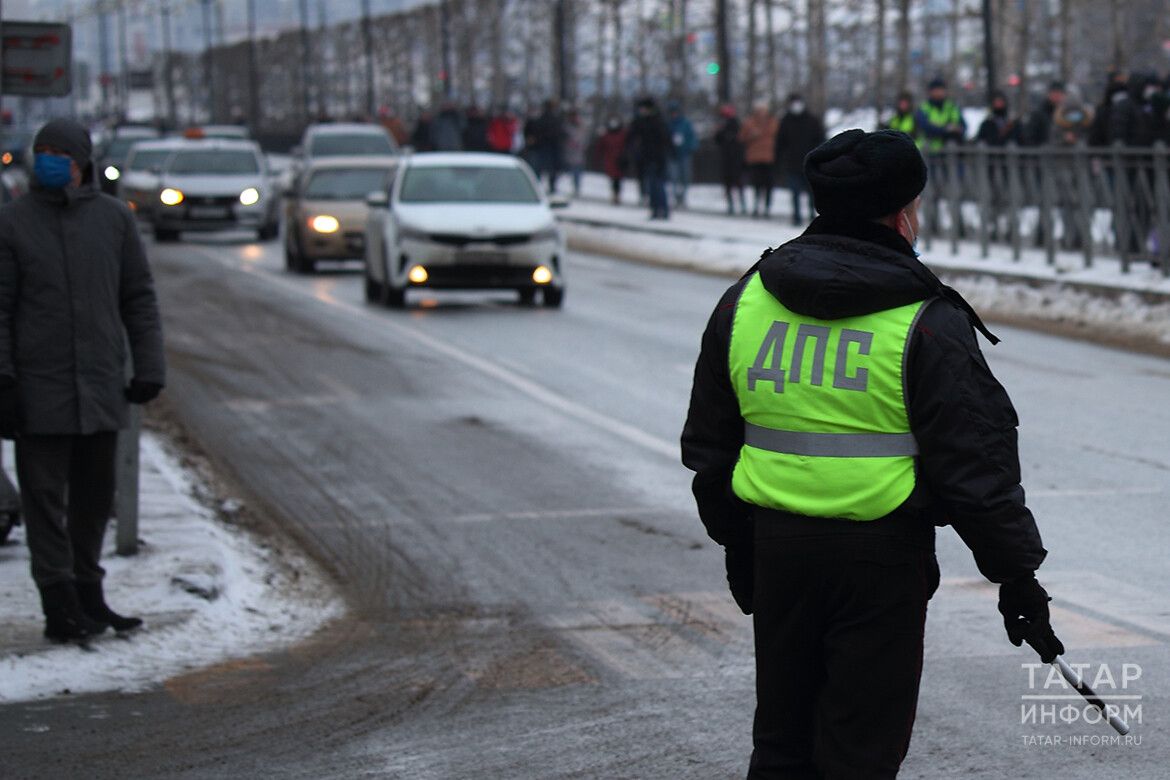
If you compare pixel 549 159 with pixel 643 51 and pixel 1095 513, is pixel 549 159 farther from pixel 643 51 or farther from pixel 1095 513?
pixel 1095 513

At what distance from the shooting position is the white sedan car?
66.7 feet

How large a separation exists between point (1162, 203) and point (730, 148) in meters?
14.5

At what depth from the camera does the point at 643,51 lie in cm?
5912

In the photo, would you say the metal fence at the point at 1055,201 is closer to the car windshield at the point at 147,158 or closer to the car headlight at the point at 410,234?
the car headlight at the point at 410,234

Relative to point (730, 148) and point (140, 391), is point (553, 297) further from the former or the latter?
point (140, 391)

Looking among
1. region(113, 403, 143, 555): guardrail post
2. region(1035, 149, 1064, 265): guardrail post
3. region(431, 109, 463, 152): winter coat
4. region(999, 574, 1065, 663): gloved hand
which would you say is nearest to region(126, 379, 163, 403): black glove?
region(113, 403, 143, 555): guardrail post

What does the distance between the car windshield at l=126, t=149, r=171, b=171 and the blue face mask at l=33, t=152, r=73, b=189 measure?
2901 cm

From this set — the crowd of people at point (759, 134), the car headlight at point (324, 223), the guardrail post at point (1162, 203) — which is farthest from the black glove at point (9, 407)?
the car headlight at point (324, 223)

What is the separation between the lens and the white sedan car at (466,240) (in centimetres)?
2034

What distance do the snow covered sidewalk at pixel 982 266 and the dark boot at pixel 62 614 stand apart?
5456 millimetres

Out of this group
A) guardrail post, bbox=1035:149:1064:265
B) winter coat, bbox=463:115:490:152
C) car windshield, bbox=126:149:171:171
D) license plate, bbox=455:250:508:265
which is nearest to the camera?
license plate, bbox=455:250:508:265

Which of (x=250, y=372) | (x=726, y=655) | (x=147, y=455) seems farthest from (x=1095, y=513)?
(x=250, y=372)

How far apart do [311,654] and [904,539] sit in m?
3.78

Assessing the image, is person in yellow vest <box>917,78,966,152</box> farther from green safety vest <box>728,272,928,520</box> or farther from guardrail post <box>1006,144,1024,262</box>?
green safety vest <box>728,272,928,520</box>
